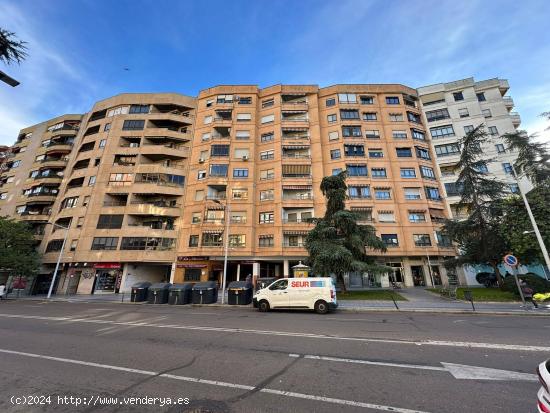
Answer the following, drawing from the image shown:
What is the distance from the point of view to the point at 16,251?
28.1 m

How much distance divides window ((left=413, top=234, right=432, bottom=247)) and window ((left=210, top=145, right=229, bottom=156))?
2663 centimetres

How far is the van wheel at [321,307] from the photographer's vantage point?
1318 centimetres

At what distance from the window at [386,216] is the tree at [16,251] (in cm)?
4262

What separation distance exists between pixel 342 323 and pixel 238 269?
21017 millimetres

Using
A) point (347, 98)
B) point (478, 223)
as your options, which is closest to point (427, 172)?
point (478, 223)

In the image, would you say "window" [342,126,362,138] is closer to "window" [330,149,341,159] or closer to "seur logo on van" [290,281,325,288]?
"window" [330,149,341,159]

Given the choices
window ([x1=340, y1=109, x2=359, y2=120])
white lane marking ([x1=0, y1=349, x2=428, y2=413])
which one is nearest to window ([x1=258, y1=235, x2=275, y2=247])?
window ([x1=340, y1=109, x2=359, y2=120])

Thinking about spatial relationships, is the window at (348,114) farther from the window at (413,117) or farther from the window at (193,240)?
the window at (193,240)

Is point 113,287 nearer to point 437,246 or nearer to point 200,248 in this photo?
point 200,248

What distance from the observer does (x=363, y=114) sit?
115ft

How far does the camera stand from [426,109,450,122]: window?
117 feet

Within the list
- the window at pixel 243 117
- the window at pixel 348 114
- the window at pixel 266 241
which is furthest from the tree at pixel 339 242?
the window at pixel 243 117

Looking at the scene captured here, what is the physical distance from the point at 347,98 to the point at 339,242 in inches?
1013

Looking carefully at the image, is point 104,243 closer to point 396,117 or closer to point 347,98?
point 347,98
